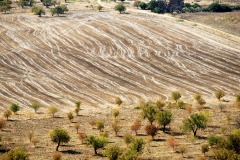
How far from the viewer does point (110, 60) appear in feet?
272

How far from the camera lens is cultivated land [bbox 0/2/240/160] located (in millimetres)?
47031

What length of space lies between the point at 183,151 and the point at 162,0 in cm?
10758

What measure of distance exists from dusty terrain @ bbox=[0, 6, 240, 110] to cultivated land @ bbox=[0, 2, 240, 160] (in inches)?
7.8

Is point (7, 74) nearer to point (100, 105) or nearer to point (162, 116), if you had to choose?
point (100, 105)

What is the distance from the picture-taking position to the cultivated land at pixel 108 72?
154 ft

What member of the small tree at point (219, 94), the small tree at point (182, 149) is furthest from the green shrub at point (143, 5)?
the small tree at point (182, 149)

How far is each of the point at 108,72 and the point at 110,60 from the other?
284 inches

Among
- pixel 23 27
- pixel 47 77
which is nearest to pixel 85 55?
Result: pixel 47 77

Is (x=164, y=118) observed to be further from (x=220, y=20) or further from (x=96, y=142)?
(x=220, y=20)

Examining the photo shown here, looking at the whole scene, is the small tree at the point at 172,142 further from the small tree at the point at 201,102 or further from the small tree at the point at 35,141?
the small tree at the point at 35,141

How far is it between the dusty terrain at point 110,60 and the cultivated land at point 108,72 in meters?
0.20

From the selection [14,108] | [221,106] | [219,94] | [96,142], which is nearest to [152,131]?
[96,142]

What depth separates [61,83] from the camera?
233ft

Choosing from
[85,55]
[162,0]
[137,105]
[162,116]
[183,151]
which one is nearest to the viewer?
[183,151]
